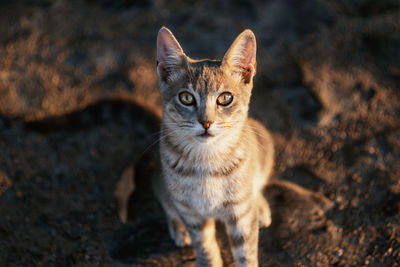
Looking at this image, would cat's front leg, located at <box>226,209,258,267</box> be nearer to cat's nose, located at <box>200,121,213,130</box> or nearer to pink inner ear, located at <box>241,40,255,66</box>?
cat's nose, located at <box>200,121,213,130</box>

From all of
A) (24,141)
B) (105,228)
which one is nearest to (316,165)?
(105,228)

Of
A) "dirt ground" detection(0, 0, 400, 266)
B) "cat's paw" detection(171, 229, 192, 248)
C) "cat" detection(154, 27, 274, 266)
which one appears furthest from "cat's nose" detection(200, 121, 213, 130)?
"cat's paw" detection(171, 229, 192, 248)

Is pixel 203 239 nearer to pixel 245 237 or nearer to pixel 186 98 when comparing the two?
pixel 245 237

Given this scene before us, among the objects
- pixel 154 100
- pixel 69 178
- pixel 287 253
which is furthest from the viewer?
pixel 154 100

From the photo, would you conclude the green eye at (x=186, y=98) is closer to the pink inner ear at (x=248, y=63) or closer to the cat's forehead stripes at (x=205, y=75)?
the cat's forehead stripes at (x=205, y=75)

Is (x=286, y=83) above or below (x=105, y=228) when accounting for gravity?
above

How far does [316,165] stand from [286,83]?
41.8 inches

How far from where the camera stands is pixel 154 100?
3.65 metres

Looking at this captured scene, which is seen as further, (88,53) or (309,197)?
(88,53)

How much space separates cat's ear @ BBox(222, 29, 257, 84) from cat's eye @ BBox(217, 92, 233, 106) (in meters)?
0.18

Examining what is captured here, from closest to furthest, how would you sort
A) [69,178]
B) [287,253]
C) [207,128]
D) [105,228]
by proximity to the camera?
→ [207,128], [287,253], [105,228], [69,178]

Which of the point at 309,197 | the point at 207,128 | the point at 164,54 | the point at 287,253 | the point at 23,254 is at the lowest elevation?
the point at 23,254

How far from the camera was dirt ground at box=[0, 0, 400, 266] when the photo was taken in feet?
8.71

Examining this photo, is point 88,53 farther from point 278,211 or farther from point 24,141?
point 278,211
